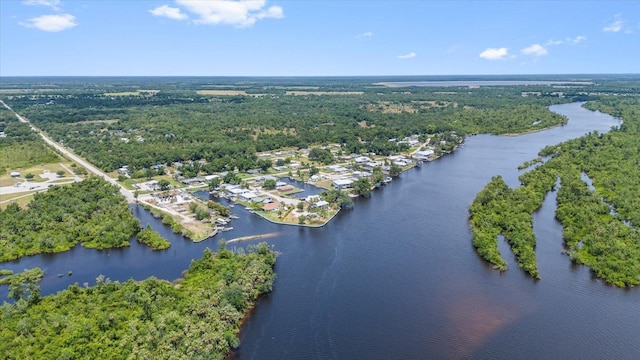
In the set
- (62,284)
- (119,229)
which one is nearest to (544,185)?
(119,229)

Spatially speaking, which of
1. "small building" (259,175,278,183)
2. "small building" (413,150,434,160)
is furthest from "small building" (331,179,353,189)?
"small building" (413,150,434,160)

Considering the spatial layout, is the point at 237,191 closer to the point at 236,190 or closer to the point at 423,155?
the point at 236,190

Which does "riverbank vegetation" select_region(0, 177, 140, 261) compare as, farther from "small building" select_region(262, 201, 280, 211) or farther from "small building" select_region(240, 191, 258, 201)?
"small building" select_region(262, 201, 280, 211)

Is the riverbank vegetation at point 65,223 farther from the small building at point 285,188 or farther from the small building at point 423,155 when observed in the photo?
the small building at point 423,155

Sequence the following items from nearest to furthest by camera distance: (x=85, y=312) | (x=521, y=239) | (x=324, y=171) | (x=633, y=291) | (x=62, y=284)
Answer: (x=85, y=312), (x=633, y=291), (x=62, y=284), (x=521, y=239), (x=324, y=171)

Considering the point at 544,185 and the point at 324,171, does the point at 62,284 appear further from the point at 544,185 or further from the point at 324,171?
the point at 544,185

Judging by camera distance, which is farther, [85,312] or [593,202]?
[593,202]

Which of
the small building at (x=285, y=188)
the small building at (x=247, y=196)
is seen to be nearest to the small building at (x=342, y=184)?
the small building at (x=285, y=188)
